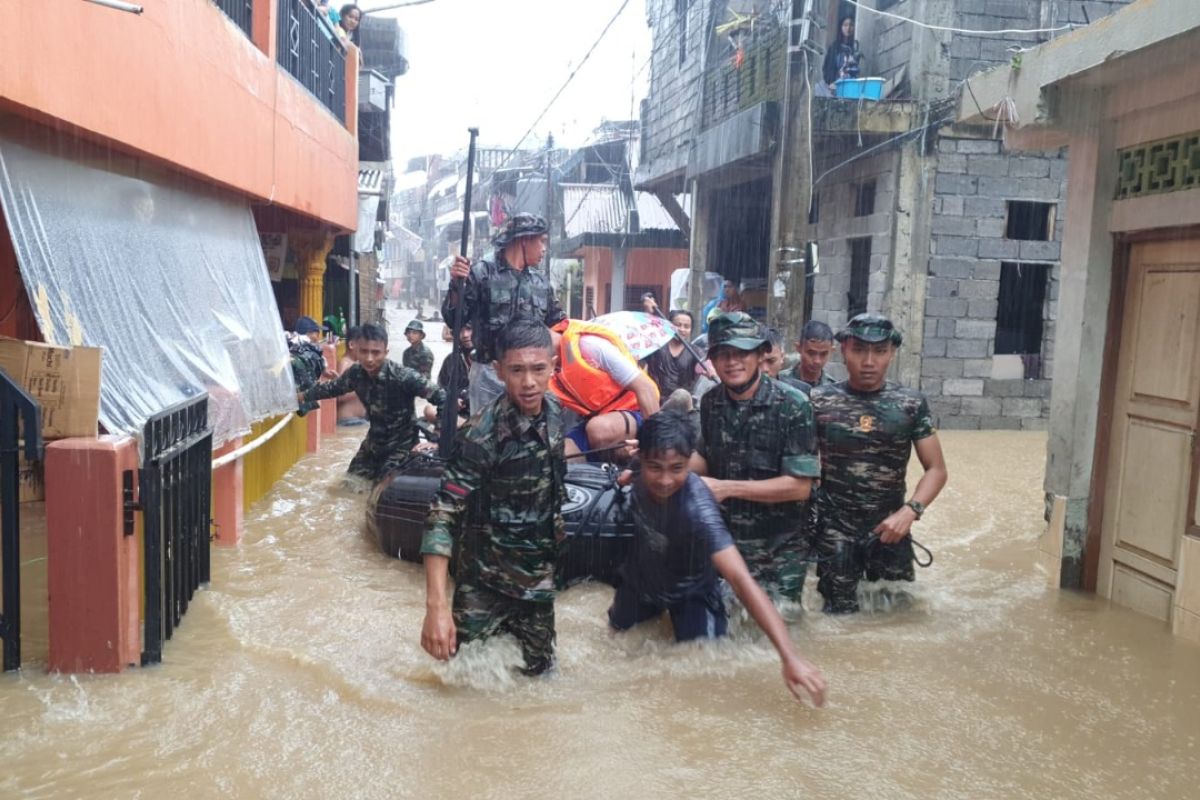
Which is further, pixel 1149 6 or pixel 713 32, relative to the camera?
pixel 713 32

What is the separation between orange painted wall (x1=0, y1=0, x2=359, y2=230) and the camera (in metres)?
4.75

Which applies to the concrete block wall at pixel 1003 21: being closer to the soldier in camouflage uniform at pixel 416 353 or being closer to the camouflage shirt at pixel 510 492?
the soldier in camouflage uniform at pixel 416 353

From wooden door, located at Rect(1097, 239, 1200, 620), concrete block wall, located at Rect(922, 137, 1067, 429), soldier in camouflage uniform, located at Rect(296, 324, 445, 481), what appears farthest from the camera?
concrete block wall, located at Rect(922, 137, 1067, 429)

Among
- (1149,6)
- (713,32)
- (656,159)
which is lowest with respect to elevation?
(1149,6)

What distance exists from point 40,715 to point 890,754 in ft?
10.4

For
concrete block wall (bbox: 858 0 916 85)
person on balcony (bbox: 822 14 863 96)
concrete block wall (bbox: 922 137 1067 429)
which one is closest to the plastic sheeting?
concrete block wall (bbox: 922 137 1067 429)

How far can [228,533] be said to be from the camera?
6562mm

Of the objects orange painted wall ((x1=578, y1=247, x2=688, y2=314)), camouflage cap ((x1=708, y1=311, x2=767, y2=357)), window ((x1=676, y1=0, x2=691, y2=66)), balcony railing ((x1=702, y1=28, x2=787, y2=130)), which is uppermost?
window ((x1=676, y1=0, x2=691, y2=66))

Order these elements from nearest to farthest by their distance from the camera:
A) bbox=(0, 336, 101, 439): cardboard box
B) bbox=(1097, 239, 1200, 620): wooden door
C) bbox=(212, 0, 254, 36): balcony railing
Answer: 1. bbox=(0, 336, 101, 439): cardboard box
2. bbox=(1097, 239, 1200, 620): wooden door
3. bbox=(212, 0, 254, 36): balcony railing

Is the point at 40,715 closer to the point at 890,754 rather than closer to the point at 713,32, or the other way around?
the point at 890,754

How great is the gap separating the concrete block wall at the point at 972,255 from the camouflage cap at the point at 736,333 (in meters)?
9.36

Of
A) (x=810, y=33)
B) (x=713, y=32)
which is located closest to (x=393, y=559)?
(x=810, y=33)

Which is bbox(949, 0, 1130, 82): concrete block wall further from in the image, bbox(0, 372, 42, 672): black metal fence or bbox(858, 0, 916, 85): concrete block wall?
bbox(0, 372, 42, 672): black metal fence

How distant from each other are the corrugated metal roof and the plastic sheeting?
1755cm
